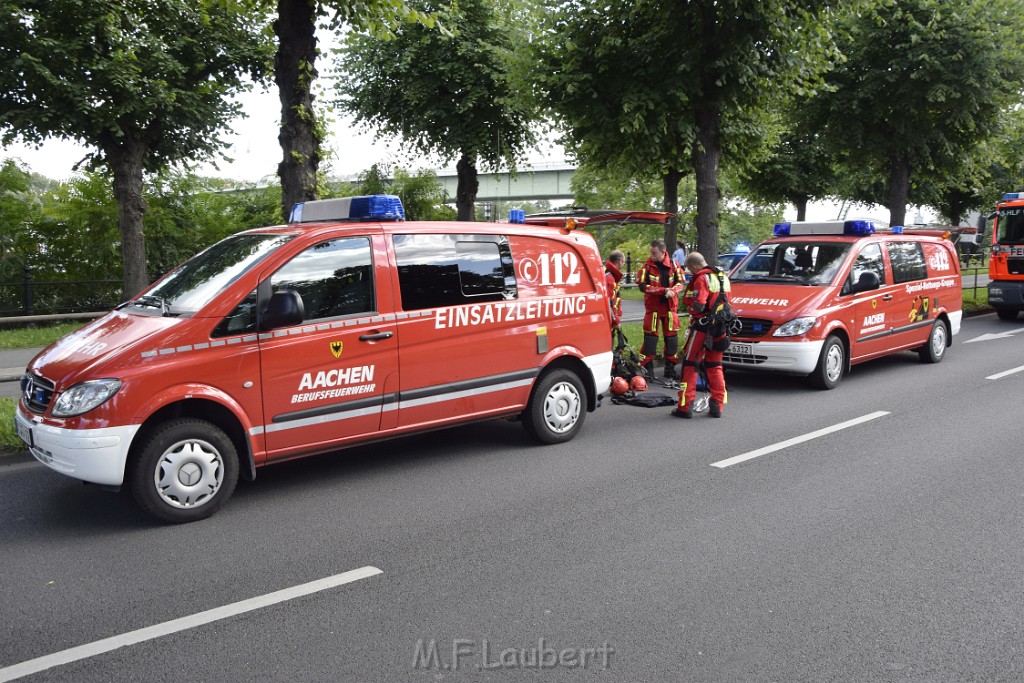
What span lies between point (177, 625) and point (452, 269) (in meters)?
3.42

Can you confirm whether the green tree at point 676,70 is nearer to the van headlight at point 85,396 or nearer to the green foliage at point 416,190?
the green foliage at point 416,190

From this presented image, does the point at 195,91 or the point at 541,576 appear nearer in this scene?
the point at 541,576

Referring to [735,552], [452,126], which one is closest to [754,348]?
[735,552]

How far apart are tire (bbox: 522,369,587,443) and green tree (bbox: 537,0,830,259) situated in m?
7.42

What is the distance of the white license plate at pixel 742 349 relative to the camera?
32.7 feet

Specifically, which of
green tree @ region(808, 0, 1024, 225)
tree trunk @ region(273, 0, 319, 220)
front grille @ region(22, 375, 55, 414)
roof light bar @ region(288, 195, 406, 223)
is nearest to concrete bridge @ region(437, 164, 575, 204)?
green tree @ region(808, 0, 1024, 225)

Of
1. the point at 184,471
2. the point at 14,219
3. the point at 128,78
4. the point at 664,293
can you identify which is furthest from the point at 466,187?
the point at 184,471

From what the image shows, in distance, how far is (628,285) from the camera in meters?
28.2

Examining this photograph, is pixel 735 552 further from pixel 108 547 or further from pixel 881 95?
pixel 881 95

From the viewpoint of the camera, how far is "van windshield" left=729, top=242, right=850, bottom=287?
1045 centimetres

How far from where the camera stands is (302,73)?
9547mm

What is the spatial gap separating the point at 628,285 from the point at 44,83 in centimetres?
1862

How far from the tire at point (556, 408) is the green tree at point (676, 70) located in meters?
7.42

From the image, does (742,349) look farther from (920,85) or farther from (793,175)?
(793,175)
